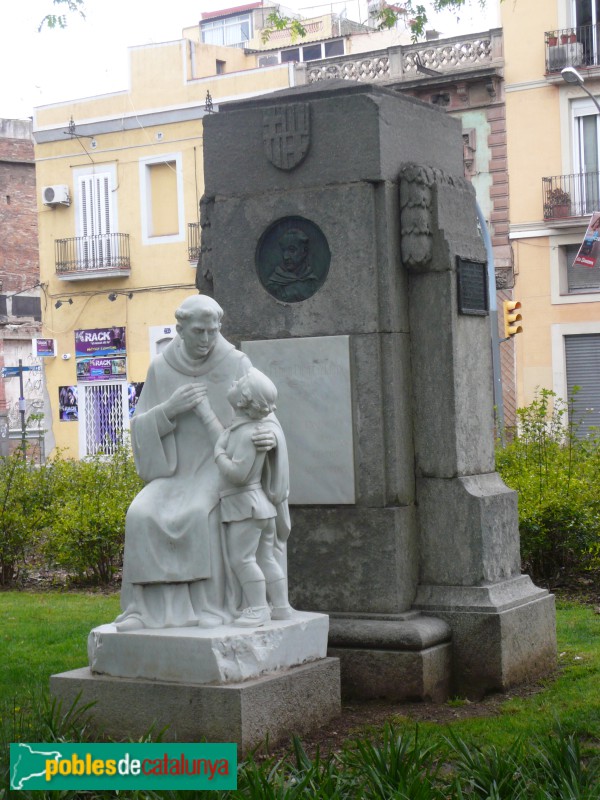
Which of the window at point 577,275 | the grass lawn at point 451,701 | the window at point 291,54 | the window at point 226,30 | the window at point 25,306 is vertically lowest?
the grass lawn at point 451,701

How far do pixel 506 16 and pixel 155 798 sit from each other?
28.1 meters

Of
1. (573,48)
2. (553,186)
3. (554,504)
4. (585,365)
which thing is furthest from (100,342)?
(554,504)

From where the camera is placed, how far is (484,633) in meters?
7.61

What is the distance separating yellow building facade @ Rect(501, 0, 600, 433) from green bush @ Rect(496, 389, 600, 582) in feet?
59.5

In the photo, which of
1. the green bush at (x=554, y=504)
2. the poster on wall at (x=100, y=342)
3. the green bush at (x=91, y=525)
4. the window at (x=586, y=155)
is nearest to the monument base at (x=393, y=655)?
the green bush at (x=554, y=504)

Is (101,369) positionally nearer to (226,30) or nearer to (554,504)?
(226,30)

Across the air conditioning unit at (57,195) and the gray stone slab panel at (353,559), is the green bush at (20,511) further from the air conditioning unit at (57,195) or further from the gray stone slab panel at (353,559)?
the air conditioning unit at (57,195)

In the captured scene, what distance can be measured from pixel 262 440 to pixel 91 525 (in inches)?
255

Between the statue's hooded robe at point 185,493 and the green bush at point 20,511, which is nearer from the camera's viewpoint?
the statue's hooded robe at point 185,493

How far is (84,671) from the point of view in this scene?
6855 millimetres

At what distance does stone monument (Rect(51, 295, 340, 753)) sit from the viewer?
21.1 ft

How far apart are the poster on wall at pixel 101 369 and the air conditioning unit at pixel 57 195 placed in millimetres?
3889

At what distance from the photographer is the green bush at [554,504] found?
1134 centimetres

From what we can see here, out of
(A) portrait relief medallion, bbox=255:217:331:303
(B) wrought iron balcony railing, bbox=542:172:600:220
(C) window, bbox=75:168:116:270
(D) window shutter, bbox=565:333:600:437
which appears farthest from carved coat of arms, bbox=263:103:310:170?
(C) window, bbox=75:168:116:270
